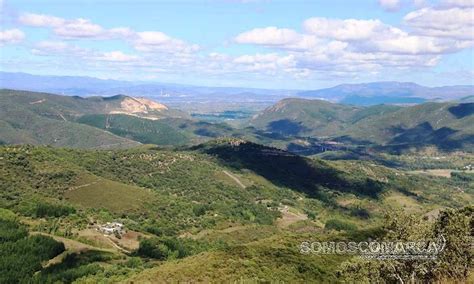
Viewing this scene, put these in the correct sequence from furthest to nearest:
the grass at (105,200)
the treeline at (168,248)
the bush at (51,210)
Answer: the grass at (105,200)
the bush at (51,210)
the treeline at (168,248)

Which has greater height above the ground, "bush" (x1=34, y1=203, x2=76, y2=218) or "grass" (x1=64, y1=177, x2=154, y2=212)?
"bush" (x1=34, y1=203, x2=76, y2=218)

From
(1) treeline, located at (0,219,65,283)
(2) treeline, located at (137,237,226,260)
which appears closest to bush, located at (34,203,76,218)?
(1) treeline, located at (0,219,65,283)

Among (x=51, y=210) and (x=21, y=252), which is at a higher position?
(x=21, y=252)

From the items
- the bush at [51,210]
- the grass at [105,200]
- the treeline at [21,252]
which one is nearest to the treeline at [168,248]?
the treeline at [21,252]

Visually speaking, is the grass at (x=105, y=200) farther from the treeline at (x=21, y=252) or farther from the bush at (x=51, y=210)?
the treeline at (x=21, y=252)

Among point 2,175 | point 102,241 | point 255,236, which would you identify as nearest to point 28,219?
point 102,241

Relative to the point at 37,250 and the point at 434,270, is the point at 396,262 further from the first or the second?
the point at 37,250

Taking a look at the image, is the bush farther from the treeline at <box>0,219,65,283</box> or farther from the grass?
the treeline at <box>0,219,65,283</box>

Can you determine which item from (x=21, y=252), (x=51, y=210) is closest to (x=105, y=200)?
(x=51, y=210)

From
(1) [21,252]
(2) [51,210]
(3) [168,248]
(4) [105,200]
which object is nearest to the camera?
(1) [21,252]

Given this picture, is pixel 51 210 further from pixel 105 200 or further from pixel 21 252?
pixel 21 252

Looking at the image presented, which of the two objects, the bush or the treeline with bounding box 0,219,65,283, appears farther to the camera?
the bush

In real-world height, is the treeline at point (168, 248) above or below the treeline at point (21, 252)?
below
